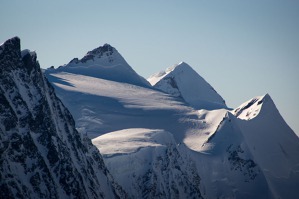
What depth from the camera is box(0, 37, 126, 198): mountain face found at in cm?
12800

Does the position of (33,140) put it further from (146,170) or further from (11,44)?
(146,170)

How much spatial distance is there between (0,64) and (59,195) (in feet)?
86.6

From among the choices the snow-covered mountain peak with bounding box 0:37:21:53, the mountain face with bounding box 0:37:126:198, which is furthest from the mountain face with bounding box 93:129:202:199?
the snow-covered mountain peak with bounding box 0:37:21:53

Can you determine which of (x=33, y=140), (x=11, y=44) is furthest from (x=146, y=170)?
(x=11, y=44)

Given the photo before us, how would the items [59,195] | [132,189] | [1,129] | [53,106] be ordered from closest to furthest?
[1,129] → [59,195] → [53,106] → [132,189]

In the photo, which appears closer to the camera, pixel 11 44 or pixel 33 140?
pixel 33 140

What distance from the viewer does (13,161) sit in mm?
128125

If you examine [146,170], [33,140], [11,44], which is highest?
[11,44]

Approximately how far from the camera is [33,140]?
13462 cm

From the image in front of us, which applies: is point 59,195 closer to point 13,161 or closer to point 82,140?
point 13,161

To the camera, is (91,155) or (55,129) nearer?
(55,129)

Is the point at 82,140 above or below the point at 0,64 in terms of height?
below

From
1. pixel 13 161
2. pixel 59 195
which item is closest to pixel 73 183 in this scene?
pixel 59 195

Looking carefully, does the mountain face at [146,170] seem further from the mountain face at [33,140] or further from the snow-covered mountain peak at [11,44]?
the snow-covered mountain peak at [11,44]
